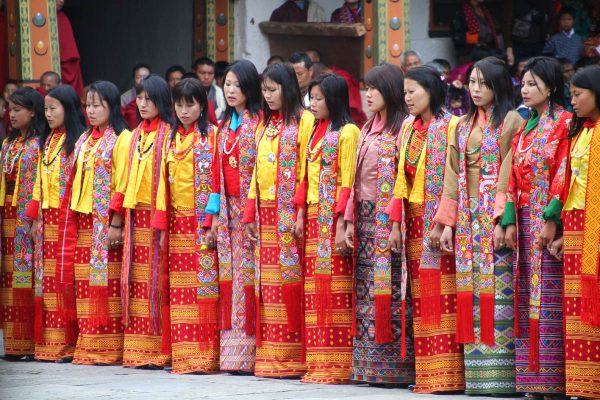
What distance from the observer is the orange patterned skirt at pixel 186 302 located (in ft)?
31.1

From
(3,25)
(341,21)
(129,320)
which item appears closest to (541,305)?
(129,320)

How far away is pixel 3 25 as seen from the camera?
14.1 m

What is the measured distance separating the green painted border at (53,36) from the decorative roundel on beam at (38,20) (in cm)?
7

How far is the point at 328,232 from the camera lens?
8.76 meters

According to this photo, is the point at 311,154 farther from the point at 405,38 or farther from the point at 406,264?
the point at 405,38

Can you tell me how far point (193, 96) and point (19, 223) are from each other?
1943mm

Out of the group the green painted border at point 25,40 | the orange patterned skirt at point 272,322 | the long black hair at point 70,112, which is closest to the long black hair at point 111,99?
the long black hair at point 70,112

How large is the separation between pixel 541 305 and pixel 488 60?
1411 millimetres

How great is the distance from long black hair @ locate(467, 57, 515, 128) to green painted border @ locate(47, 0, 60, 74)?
574 centimetres

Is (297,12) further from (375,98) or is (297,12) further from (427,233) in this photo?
(427,233)

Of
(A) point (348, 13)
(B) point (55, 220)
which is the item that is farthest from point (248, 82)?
(A) point (348, 13)

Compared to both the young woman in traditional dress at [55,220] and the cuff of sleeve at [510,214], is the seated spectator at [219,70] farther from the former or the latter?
the cuff of sleeve at [510,214]

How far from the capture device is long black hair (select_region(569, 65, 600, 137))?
759 centimetres

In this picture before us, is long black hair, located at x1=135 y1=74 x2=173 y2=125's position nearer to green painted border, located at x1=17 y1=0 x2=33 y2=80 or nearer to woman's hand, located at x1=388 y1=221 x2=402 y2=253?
woman's hand, located at x1=388 y1=221 x2=402 y2=253
